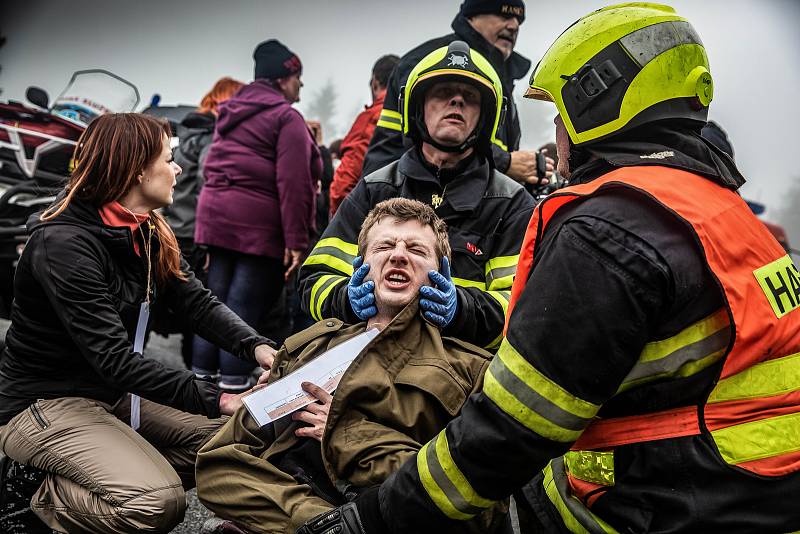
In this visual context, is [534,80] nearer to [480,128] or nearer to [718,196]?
[718,196]

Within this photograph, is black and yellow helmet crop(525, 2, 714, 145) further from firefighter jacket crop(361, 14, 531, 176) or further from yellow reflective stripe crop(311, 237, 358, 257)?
firefighter jacket crop(361, 14, 531, 176)

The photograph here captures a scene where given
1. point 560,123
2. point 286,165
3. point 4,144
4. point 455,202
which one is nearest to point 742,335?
point 560,123

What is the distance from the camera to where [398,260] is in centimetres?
235

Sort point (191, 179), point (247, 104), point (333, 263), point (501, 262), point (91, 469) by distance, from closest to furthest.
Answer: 1. point (91, 469)
2. point (501, 262)
3. point (333, 263)
4. point (247, 104)
5. point (191, 179)

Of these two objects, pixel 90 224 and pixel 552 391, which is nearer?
A: pixel 552 391

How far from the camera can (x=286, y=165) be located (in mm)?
4184

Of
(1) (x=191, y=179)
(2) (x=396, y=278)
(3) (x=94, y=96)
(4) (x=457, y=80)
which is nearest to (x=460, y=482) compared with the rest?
(2) (x=396, y=278)

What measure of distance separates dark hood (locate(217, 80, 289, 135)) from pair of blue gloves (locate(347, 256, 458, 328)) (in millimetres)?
2180

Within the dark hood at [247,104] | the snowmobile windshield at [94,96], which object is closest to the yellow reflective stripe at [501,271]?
the dark hood at [247,104]

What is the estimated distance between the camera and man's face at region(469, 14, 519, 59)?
377 cm

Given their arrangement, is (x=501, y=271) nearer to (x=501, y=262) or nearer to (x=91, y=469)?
(x=501, y=262)

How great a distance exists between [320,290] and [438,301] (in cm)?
61

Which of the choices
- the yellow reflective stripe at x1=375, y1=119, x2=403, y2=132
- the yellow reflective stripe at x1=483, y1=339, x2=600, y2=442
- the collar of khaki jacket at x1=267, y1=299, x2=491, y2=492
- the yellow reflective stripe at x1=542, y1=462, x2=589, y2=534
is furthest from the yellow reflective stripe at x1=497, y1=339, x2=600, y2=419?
the yellow reflective stripe at x1=375, y1=119, x2=403, y2=132

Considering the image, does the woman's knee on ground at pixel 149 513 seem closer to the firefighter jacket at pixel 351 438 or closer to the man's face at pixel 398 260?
the firefighter jacket at pixel 351 438
